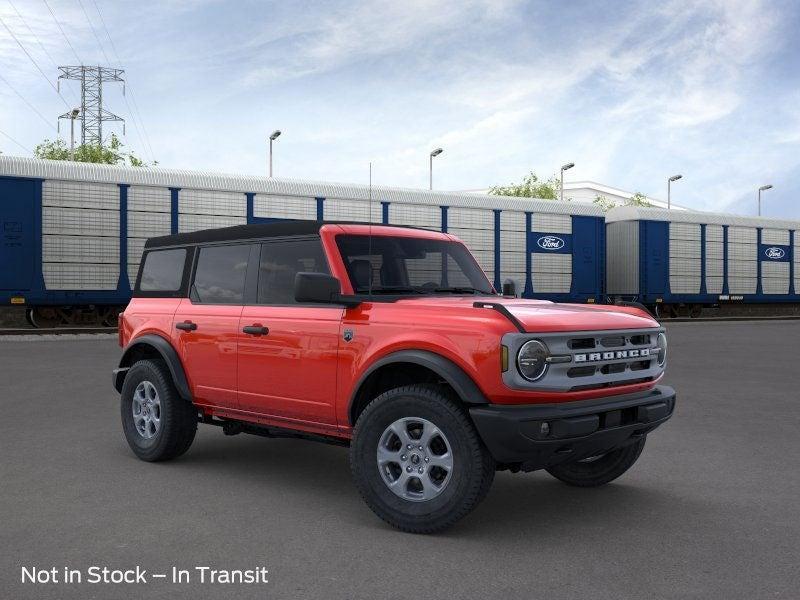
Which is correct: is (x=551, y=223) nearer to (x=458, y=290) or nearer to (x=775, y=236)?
(x=775, y=236)

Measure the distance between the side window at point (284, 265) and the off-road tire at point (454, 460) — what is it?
1.21m

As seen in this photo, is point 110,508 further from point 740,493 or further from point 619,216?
point 619,216

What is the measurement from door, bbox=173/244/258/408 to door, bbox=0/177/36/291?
16600 mm

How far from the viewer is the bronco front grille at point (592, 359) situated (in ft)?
14.3

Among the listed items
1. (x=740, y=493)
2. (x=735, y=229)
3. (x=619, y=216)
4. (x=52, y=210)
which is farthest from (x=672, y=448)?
(x=735, y=229)

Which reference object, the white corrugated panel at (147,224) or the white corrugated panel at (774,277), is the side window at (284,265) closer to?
the white corrugated panel at (147,224)

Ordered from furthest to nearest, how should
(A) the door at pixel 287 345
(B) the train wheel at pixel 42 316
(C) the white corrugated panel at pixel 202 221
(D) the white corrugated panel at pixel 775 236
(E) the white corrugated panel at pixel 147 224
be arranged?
(D) the white corrugated panel at pixel 775 236 → (C) the white corrugated panel at pixel 202 221 → (E) the white corrugated panel at pixel 147 224 → (B) the train wheel at pixel 42 316 → (A) the door at pixel 287 345

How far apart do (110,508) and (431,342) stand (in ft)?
7.58

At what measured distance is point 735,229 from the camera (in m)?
34.3

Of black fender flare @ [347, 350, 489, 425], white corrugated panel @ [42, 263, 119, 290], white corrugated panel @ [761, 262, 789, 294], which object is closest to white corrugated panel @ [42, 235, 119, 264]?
white corrugated panel @ [42, 263, 119, 290]

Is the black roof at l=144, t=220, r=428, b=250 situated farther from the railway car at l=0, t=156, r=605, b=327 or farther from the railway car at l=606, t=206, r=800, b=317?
the railway car at l=606, t=206, r=800, b=317

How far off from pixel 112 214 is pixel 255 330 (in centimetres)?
1790

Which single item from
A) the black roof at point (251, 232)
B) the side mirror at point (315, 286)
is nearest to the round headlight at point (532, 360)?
the side mirror at point (315, 286)

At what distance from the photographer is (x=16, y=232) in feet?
68.2
